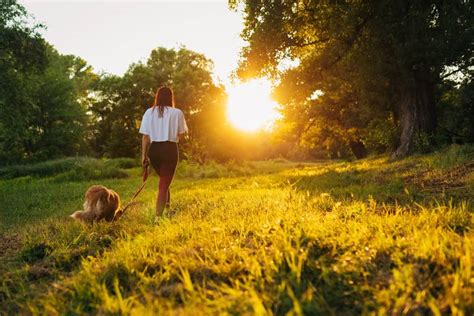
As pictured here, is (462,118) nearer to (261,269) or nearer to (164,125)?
(164,125)

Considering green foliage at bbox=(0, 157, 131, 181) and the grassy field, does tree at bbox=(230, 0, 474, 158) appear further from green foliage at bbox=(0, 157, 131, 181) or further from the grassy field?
the grassy field

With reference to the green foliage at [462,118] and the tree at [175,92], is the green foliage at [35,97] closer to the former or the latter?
the tree at [175,92]

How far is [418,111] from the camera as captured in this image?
55.6 feet

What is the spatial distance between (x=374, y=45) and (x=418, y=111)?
148 inches

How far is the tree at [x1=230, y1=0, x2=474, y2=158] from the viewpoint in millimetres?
14022

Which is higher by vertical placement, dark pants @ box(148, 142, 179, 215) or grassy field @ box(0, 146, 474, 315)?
dark pants @ box(148, 142, 179, 215)

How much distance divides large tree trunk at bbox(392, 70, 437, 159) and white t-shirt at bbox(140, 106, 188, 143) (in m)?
13.0

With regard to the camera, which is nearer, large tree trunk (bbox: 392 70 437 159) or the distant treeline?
the distant treeline

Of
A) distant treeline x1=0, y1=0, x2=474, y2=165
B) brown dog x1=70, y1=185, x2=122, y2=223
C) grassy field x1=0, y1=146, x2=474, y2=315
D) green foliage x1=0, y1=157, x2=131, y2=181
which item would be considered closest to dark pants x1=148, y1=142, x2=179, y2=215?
brown dog x1=70, y1=185, x2=122, y2=223

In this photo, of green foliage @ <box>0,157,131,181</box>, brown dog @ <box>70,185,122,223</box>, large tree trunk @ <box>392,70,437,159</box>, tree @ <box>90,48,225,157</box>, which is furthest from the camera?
tree @ <box>90,48,225,157</box>

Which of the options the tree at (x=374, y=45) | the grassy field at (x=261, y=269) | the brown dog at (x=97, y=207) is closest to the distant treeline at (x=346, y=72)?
the tree at (x=374, y=45)

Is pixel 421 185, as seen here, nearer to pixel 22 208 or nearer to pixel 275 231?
pixel 275 231

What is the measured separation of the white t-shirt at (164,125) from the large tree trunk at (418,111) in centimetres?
1298

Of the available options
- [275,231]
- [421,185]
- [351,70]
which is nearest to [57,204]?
[275,231]
